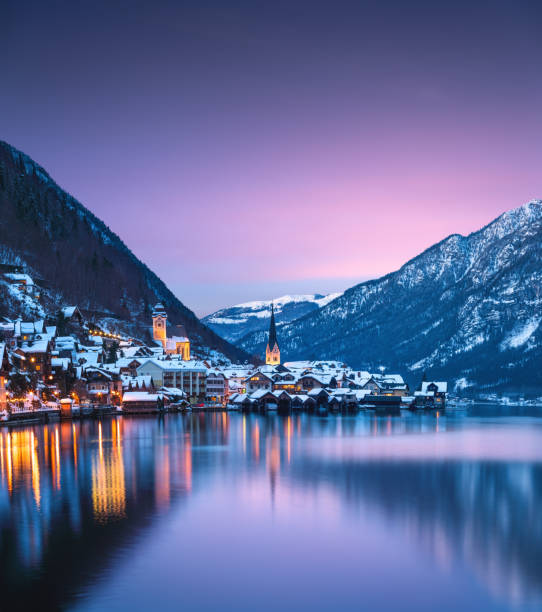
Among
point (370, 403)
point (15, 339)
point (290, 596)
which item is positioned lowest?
point (370, 403)

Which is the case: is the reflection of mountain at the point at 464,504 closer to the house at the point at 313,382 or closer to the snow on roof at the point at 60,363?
the snow on roof at the point at 60,363

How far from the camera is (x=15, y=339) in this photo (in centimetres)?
10881

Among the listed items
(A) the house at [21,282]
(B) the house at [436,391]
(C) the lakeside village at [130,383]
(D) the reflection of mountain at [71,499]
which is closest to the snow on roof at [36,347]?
(C) the lakeside village at [130,383]

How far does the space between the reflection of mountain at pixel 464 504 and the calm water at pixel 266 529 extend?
0.11 metres

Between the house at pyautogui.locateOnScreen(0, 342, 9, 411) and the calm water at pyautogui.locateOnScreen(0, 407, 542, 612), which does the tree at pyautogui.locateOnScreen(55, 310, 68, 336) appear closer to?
the house at pyautogui.locateOnScreen(0, 342, 9, 411)

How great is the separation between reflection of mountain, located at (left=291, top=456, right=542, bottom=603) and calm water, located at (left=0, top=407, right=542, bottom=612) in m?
0.11

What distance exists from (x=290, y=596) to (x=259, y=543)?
285 inches

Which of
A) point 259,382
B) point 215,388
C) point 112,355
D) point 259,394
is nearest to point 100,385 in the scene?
point 112,355

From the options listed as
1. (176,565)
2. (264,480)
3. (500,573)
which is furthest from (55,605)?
(264,480)

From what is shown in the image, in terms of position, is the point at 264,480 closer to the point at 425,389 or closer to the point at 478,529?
the point at 478,529

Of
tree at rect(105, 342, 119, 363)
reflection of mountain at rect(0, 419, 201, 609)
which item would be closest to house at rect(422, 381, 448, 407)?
tree at rect(105, 342, 119, 363)

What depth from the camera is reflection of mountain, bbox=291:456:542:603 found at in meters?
26.1

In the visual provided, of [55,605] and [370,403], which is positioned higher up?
[55,605]

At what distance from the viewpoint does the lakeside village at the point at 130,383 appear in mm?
100438
